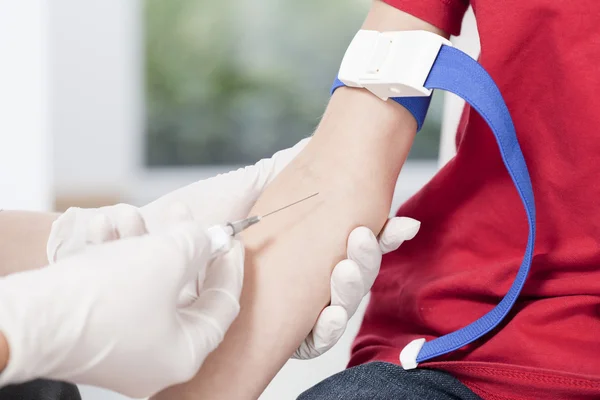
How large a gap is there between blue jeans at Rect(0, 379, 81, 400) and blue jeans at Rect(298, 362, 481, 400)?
348 millimetres

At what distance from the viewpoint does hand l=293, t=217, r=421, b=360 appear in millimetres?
815

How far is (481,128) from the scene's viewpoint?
0.90m

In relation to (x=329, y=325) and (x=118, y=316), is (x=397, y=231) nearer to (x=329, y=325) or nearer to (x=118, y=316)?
(x=329, y=325)

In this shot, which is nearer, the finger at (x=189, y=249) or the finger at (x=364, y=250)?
the finger at (x=189, y=249)

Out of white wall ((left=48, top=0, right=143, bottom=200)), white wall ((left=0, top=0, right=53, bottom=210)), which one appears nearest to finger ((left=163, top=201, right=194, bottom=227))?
white wall ((left=0, top=0, right=53, bottom=210))

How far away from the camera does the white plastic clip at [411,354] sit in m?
0.83

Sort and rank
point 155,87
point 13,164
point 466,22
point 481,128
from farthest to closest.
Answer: point 155,87 < point 13,164 < point 466,22 < point 481,128

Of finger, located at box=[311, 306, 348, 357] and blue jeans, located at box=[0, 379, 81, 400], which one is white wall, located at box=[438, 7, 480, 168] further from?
blue jeans, located at box=[0, 379, 81, 400]

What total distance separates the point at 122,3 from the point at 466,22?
149 centimetres

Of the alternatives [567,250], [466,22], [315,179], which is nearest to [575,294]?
[567,250]

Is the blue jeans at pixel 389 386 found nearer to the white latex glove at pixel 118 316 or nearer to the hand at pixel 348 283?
the hand at pixel 348 283

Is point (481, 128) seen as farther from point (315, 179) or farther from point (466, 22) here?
point (466, 22)

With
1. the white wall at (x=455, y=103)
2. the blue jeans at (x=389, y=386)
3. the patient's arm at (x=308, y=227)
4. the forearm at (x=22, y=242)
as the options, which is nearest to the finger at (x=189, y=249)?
the patient's arm at (x=308, y=227)

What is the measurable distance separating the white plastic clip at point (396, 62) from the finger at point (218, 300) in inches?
11.0
